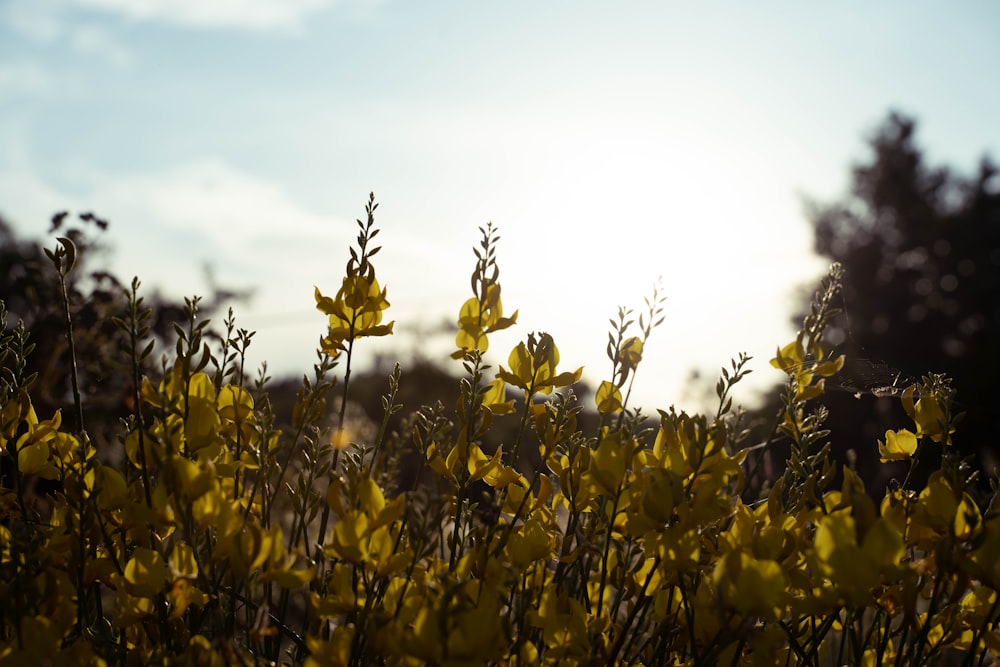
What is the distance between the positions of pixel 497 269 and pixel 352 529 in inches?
19.0

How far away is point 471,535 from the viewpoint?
1.19 m

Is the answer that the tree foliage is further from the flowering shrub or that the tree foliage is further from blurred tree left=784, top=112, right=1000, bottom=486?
the flowering shrub

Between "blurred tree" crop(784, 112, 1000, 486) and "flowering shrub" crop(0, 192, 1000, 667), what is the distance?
21.9 metres

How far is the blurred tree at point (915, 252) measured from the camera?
893 inches

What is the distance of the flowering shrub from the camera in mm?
902

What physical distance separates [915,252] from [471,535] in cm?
2621

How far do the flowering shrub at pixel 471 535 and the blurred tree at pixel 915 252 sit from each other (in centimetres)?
2186

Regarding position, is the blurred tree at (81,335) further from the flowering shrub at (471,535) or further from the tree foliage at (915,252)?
the tree foliage at (915,252)

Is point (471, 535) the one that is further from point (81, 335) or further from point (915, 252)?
point (915, 252)

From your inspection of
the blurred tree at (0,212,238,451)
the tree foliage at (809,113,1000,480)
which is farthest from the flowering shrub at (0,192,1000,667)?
the tree foliage at (809,113,1000,480)

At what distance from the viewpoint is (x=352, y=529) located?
36.7 inches

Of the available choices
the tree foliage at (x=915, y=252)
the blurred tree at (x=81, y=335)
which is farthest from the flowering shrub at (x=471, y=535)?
the tree foliage at (x=915, y=252)

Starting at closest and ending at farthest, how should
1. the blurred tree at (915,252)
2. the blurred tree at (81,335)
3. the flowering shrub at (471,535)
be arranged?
the flowering shrub at (471,535) < the blurred tree at (81,335) < the blurred tree at (915,252)

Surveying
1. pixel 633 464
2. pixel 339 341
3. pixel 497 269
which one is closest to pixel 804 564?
pixel 633 464
